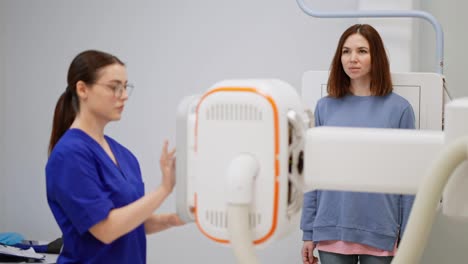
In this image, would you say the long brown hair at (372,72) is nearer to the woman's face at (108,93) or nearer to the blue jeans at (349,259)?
the blue jeans at (349,259)

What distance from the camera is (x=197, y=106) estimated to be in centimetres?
80

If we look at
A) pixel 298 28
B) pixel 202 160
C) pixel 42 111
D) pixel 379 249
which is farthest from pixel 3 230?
pixel 202 160

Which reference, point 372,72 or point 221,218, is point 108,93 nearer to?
point 221,218

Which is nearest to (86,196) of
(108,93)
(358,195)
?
(108,93)

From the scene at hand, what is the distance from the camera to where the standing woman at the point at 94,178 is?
1.46 metres

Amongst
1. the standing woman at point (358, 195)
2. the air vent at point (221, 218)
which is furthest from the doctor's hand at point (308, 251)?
the air vent at point (221, 218)

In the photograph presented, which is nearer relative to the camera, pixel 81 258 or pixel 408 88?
pixel 81 258

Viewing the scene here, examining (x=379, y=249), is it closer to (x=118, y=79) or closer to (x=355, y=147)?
(x=118, y=79)

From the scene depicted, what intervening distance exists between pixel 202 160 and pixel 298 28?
252 centimetres

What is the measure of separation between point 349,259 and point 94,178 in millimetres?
1140

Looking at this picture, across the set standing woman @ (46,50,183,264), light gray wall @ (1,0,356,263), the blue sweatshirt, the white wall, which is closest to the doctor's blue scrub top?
standing woman @ (46,50,183,264)

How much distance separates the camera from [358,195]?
90.4 inches

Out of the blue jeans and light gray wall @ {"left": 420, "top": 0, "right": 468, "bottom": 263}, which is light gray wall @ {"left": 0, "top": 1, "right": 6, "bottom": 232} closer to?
the blue jeans

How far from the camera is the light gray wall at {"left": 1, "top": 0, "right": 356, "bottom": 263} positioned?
3.27 m
